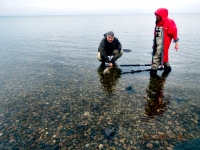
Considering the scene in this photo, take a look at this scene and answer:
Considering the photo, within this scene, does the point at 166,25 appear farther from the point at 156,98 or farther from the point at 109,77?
the point at 109,77

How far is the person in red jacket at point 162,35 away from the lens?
980 cm

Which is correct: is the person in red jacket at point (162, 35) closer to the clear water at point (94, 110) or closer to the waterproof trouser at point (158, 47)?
the waterproof trouser at point (158, 47)

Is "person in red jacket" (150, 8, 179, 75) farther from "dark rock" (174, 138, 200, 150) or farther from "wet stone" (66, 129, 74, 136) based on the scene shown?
"wet stone" (66, 129, 74, 136)

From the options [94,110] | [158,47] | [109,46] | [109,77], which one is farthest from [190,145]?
[109,46]

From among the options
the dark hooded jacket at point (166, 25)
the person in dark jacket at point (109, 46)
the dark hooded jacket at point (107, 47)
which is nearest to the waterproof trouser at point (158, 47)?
the dark hooded jacket at point (166, 25)

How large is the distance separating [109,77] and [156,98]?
4.07 metres

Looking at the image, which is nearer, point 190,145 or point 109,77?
point 190,145

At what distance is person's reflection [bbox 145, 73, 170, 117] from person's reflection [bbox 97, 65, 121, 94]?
2176 mm

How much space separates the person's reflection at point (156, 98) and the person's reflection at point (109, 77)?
218 cm

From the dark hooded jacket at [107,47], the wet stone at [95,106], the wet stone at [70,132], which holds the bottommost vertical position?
the wet stone at [70,132]

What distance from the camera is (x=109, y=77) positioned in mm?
11641

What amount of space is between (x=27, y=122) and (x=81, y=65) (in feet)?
29.3

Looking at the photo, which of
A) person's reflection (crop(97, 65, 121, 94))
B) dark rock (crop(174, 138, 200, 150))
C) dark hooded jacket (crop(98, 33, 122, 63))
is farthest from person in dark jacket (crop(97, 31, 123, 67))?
dark rock (crop(174, 138, 200, 150))

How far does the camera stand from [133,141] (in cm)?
565
